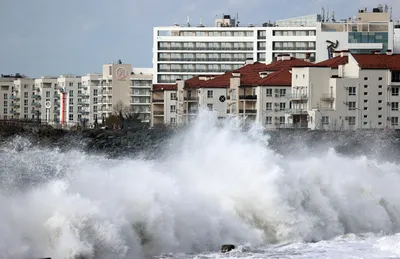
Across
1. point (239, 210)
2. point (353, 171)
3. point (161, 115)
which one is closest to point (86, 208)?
point (239, 210)

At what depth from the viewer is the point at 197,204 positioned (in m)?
35.1

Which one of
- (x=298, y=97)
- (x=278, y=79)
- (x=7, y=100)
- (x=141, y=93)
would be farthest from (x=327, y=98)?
(x=7, y=100)

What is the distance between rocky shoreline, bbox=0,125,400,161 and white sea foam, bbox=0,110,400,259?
3186 cm

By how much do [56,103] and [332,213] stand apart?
154m

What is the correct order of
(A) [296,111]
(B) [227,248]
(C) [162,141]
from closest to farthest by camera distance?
(B) [227,248]
(C) [162,141]
(A) [296,111]

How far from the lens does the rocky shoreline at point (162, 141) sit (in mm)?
81625

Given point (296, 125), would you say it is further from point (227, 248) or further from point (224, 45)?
point (227, 248)

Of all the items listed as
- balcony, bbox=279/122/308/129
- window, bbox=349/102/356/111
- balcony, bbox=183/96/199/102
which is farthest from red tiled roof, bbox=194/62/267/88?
window, bbox=349/102/356/111

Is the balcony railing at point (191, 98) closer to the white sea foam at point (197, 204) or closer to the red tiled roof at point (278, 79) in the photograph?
the red tiled roof at point (278, 79)

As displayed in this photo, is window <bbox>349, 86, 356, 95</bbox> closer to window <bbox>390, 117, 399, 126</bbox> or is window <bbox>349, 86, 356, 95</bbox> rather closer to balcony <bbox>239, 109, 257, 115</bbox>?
window <bbox>390, 117, 399, 126</bbox>

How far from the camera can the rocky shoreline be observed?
8162cm

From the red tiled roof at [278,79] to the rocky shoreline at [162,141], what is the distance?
9190 millimetres

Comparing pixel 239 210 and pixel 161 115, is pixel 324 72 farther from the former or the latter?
pixel 239 210

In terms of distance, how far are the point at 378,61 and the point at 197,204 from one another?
64390 mm
